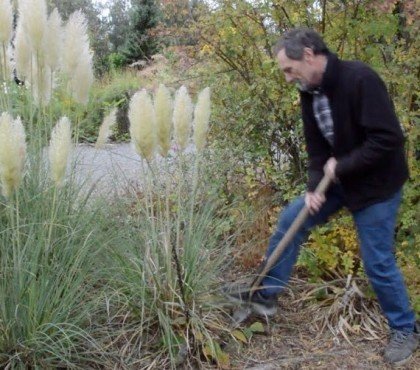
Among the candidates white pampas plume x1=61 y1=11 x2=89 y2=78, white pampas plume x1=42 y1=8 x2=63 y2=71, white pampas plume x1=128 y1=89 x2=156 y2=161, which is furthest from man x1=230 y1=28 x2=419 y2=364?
white pampas plume x1=42 y1=8 x2=63 y2=71

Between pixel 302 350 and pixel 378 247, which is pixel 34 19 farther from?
pixel 302 350

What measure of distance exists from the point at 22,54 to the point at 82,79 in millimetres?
408

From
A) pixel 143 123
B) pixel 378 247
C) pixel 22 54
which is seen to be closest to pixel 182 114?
pixel 143 123

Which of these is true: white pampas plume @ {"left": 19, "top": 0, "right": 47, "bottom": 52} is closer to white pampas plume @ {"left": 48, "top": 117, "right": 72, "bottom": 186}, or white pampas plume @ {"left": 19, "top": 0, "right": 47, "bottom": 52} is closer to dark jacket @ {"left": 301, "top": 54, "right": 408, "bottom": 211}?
white pampas plume @ {"left": 48, "top": 117, "right": 72, "bottom": 186}

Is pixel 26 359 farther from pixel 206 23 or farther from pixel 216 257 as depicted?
pixel 206 23

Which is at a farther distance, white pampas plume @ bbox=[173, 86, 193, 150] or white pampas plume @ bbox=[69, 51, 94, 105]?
white pampas plume @ bbox=[69, 51, 94, 105]

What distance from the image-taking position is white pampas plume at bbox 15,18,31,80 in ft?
13.3

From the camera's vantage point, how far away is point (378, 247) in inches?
150

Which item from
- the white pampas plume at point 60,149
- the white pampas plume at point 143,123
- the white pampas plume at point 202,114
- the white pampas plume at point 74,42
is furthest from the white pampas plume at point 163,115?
the white pampas plume at point 74,42

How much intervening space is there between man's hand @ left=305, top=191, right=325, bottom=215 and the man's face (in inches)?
25.3

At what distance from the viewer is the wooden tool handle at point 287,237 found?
3832mm

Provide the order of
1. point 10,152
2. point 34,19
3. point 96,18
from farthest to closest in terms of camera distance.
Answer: point 96,18, point 34,19, point 10,152

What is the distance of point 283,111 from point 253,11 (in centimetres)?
85

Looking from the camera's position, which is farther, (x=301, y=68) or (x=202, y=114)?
(x=202, y=114)
